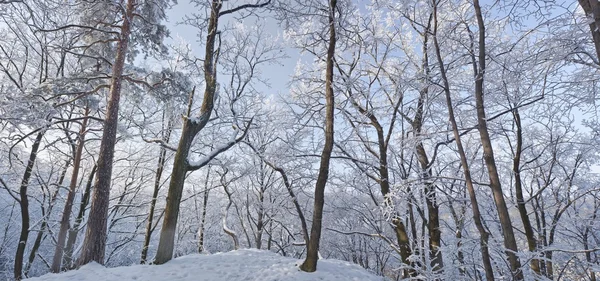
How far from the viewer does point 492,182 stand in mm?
3463

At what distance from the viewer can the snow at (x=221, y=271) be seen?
4.76 metres

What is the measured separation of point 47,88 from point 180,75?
3.50 metres

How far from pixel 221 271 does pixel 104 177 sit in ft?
13.0

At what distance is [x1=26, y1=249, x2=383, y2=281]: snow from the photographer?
4.76 meters

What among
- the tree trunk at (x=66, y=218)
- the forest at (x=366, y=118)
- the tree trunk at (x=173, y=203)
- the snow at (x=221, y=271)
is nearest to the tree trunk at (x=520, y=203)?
the forest at (x=366, y=118)

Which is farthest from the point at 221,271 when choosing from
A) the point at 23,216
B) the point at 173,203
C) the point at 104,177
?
the point at 23,216

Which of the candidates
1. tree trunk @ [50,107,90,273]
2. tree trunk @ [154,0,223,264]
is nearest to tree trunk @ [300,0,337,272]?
tree trunk @ [154,0,223,264]

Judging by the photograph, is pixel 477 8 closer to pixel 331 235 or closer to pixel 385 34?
pixel 385 34

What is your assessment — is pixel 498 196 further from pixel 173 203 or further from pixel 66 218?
pixel 66 218

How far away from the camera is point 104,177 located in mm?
6535

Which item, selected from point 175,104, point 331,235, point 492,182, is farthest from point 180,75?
point 331,235

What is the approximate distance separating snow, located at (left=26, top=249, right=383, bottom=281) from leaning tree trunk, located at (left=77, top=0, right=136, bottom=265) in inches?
17.3

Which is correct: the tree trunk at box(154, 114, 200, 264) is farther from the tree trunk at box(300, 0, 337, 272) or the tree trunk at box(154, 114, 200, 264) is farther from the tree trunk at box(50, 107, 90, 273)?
the tree trunk at box(50, 107, 90, 273)

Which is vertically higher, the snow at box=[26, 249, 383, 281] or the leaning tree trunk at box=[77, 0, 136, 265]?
the leaning tree trunk at box=[77, 0, 136, 265]
